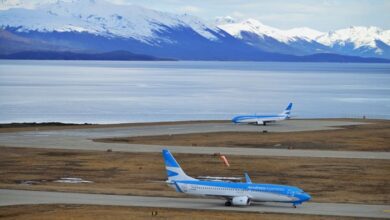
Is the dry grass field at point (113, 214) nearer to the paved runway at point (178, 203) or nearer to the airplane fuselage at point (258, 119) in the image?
the paved runway at point (178, 203)

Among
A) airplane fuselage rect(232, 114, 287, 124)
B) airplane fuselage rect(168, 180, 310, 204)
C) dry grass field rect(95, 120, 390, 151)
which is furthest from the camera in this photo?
airplane fuselage rect(232, 114, 287, 124)

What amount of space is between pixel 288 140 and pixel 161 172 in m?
28.6

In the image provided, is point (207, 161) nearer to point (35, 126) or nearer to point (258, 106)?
point (35, 126)

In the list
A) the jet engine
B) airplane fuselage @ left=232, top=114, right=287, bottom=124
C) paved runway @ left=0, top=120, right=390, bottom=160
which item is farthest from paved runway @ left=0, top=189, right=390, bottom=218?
airplane fuselage @ left=232, top=114, right=287, bottom=124

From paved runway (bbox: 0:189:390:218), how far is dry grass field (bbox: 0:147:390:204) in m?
2.21

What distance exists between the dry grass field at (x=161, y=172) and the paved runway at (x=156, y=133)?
3.97 metres

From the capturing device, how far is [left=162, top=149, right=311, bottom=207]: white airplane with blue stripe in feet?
190

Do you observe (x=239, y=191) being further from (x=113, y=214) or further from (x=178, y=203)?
(x=113, y=214)

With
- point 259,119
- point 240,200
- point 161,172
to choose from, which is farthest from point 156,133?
point 240,200

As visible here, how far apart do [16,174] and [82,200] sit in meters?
15.5

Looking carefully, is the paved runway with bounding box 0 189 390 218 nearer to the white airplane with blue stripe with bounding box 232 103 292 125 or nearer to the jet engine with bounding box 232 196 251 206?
the jet engine with bounding box 232 196 251 206

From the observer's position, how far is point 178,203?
194 ft

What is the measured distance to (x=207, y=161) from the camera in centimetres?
8162

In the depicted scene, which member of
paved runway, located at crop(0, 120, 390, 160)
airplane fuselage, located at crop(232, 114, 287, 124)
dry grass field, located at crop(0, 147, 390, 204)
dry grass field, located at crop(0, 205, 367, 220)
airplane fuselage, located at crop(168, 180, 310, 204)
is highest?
airplane fuselage, located at crop(232, 114, 287, 124)
